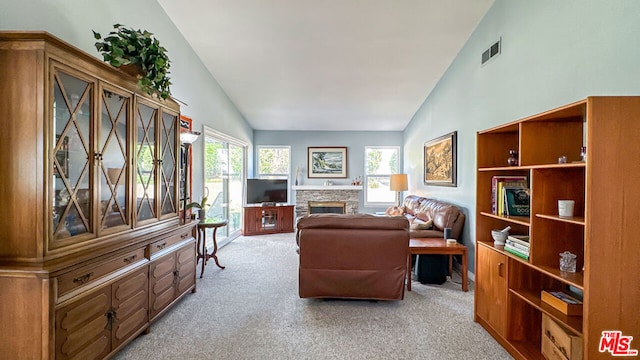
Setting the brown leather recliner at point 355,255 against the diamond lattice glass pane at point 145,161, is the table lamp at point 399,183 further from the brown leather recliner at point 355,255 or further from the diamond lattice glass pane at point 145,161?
the diamond lattice glass pane at point 145,161

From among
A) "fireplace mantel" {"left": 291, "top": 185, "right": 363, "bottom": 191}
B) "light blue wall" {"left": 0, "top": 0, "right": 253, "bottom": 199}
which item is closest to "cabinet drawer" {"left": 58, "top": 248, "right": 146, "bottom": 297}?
"light blue wall" {"left": 0, "top": 0, "right": 253, "bottom": 199}

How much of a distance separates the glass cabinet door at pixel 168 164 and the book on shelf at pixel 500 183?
10.1 ft

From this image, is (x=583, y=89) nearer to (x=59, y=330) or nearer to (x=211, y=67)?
(x=59, y=330)

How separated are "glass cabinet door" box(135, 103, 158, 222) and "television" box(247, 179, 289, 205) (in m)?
4.18

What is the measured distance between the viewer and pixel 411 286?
3566 millimetres

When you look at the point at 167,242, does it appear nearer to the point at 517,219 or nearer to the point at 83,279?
the point at 83,279

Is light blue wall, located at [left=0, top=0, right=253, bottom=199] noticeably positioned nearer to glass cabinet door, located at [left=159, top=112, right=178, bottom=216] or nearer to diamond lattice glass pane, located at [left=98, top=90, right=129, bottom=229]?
diamond lattice glass pane, located at [left=98, top=90, right=129, bottom=229]

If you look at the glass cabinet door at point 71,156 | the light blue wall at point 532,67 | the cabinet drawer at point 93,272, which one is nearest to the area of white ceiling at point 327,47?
the light blue wall at point 532,67

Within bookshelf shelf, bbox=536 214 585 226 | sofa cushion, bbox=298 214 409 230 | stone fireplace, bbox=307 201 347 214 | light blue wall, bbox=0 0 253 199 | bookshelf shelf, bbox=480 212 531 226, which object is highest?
light blue wall, bbox=0 0 253 199

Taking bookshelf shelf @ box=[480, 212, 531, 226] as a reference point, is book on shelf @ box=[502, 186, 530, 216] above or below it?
above

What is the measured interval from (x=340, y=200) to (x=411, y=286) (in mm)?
4098

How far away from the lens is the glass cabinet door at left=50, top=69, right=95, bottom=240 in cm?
175

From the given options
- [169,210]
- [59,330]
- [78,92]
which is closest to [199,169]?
[169,210]

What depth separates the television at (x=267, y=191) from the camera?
6.93 m
